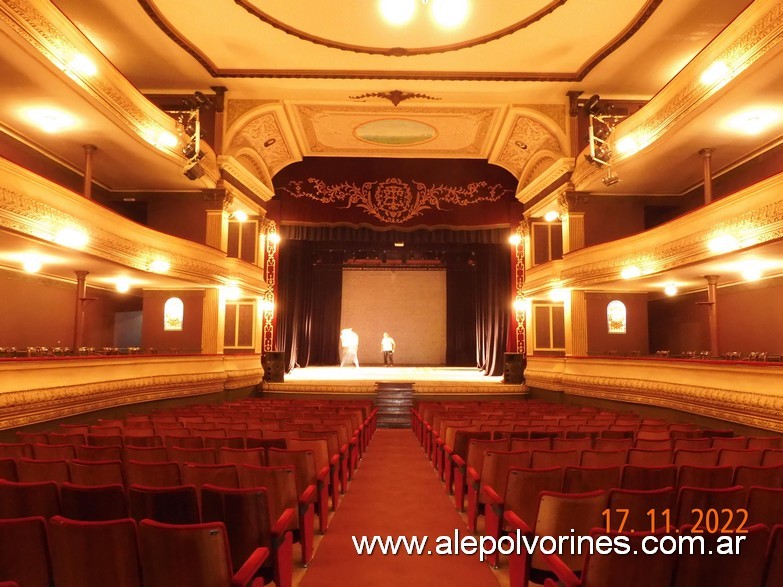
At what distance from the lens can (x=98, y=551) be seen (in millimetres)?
1979

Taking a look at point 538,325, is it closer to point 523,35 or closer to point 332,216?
point 332,216

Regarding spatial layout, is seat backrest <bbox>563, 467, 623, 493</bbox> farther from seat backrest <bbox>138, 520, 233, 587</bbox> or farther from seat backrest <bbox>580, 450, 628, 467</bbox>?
seat backrest <bbox>138, 520, 233, 587</bbox>

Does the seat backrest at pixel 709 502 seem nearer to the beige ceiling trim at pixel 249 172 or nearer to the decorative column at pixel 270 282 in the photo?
the beige ceiling trim at pixel 249 172

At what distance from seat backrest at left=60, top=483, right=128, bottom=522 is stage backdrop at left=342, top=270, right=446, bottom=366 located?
18517mm

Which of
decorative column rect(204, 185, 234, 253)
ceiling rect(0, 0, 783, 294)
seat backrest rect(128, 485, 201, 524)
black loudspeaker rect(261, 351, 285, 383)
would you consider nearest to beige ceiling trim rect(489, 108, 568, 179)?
ceiling rect(0, 0, 783, 294)

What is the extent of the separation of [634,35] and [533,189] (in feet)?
14.8

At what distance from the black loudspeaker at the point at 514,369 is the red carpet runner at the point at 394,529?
24.6ft

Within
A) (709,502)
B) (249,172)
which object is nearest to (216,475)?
(709,502)

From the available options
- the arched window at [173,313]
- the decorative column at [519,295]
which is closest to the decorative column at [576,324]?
the decorative column at [519,295]

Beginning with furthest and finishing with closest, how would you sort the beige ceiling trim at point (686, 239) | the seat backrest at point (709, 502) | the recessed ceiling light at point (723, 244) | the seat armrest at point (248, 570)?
the recessed ceiling light at point (723, 244), the beige ceiling trim at point (686, 239), the seat backrest at point (709, 502), the seat armrest at point (248, 570)

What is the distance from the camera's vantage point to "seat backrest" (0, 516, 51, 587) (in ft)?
6.64

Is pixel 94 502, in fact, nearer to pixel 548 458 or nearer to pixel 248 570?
pixel 248 570

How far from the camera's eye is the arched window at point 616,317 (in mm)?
12773

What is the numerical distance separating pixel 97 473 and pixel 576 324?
11.0m
